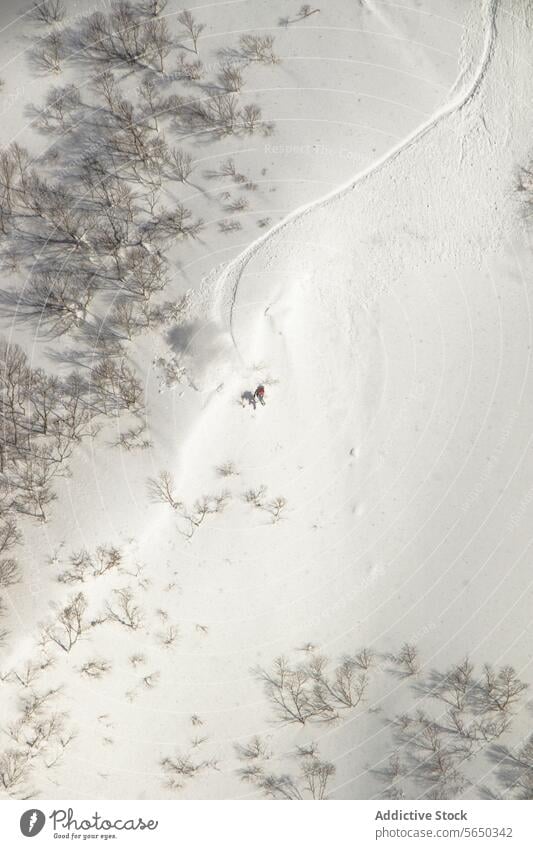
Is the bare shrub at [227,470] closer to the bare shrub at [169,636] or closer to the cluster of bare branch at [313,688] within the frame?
the bare shrub at [169,636]

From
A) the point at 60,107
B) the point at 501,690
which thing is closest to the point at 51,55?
the point at 60,107

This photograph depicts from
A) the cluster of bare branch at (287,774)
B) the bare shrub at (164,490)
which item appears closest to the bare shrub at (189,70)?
the bare shrub at (164,490)

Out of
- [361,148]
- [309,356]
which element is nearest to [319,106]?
[361,148]

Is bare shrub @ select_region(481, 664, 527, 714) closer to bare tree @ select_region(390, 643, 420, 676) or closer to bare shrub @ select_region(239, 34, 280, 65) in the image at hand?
bare tree @ select_region(390, 643, 420, 676)

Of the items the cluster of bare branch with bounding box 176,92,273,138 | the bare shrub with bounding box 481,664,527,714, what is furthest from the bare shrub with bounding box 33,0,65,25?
the bare shrub with bounding box 481,664,527,714

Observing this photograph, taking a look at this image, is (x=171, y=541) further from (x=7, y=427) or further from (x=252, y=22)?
(x=252, y=22)
